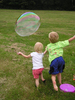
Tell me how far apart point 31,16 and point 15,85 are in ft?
6.99

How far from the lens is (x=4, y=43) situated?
24.9 ft

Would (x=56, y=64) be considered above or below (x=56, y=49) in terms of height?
below

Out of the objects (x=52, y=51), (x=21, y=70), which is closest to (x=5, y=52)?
(x=21, y=70)
